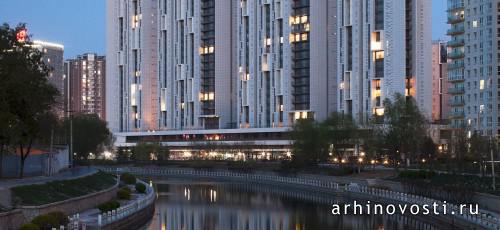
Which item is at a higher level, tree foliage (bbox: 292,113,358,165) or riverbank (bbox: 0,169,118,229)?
tree foliage (bbox: 292,113,358,165)

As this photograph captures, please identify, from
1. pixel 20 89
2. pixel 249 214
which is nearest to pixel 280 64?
pixel 249 214

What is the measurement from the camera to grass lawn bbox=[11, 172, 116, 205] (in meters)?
50.3

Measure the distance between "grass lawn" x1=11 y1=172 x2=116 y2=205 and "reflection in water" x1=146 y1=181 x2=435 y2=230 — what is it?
6838 millimetres

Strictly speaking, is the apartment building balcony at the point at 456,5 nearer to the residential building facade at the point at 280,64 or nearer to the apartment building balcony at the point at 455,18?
the apartment building balcony at the point at 455,18

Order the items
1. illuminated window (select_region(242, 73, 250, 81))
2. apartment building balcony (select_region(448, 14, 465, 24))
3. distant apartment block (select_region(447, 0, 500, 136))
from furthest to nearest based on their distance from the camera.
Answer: illuminated window (select_region(242, 73, 250, 81)) → apartment building balcony (select_region(448, 14, 465, 24)) → distant apartment block (select_region(447, 0, 500, 136))

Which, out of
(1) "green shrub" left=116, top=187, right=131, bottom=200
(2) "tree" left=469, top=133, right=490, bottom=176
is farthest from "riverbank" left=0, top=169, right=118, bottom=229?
(2) "tree" left=469, top=133, right=490, bottom=176

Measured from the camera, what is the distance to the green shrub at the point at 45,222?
144ft

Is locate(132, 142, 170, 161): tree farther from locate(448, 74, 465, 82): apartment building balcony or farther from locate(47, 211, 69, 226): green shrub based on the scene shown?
locate(47, 211, 69, 226): green shrub

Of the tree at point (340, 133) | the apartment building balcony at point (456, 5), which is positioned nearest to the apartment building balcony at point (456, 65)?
the apartment building balcony at point (456, 5)

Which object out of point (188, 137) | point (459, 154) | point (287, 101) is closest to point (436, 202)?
point (459, 154)

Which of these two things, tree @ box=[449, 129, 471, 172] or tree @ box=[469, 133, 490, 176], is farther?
tree @ box=[469, 133, 490, 176]

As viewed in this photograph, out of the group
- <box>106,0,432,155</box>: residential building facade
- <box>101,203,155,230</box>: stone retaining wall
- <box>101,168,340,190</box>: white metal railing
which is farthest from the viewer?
<box>106,0,432,155</box>: residential building facade

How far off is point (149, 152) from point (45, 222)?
133 meters

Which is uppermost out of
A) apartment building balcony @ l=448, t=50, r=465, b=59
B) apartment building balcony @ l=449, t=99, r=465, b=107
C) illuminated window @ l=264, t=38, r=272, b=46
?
illuminated window @ l=264, t=38, r=272, b=46
